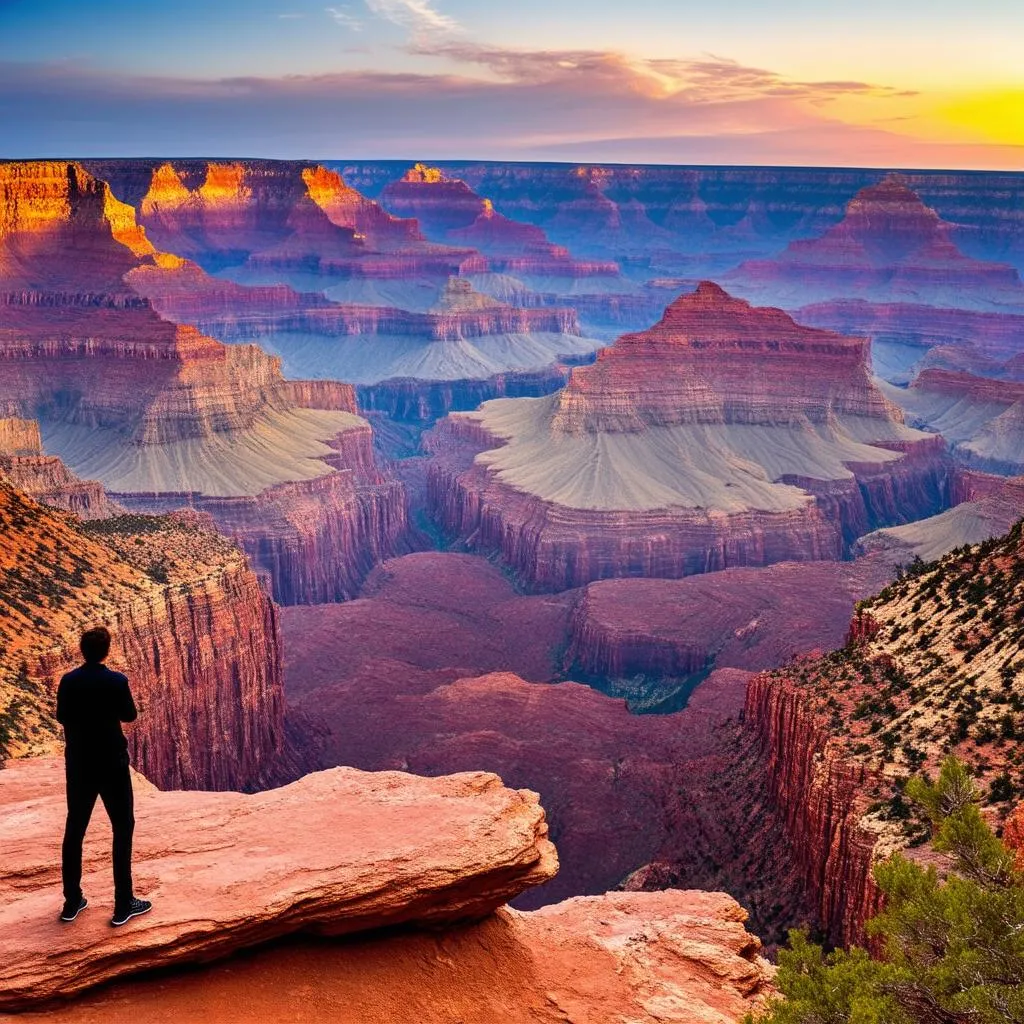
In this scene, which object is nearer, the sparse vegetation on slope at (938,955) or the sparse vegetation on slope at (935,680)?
the sparse vegetation on slope at (938,955)

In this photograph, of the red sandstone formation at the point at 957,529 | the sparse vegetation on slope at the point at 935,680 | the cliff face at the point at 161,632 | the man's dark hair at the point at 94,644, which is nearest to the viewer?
the man's dark hair at the point at 94,644

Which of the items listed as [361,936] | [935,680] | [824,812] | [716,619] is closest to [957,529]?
[716,619]

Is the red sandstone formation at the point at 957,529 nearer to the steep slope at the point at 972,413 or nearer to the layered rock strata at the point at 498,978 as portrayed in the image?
the steep slope at the point at 972,413

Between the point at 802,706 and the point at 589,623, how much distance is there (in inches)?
1946

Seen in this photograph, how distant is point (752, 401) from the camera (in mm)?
140250

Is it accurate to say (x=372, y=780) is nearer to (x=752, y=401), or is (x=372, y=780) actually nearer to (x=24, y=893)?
(x=24, y=893)

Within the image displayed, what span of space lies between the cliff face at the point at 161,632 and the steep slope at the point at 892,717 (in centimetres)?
2315

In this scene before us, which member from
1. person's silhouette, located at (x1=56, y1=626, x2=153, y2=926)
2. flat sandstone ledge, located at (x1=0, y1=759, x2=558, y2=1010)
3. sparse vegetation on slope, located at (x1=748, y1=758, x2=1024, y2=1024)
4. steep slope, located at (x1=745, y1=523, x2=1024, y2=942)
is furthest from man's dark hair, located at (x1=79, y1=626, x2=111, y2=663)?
steep slope, located at (x1=745, y1=523, x2=1024, y2=942)

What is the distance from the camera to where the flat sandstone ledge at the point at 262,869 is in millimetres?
16375

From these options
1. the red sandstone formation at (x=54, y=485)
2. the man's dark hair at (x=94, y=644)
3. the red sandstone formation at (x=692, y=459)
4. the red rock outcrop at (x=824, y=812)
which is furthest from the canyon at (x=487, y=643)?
the man's dark hair at (x=94, y=644)

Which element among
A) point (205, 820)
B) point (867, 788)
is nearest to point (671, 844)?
point (867, 788)

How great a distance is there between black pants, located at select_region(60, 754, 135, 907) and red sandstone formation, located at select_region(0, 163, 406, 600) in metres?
93.0

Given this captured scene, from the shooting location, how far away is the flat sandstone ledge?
16375 millimetres

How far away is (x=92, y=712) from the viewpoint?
1698cm
